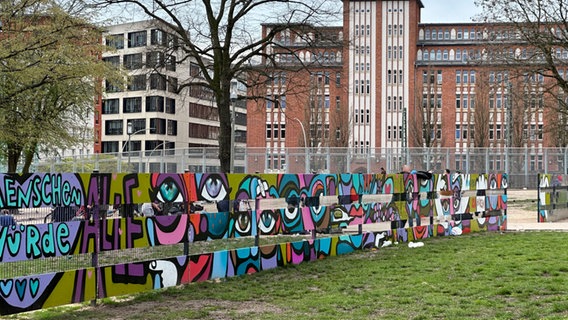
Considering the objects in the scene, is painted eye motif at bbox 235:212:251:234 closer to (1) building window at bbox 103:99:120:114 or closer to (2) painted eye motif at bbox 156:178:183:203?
(2) painted eye motif at bbox 156:178:183:203

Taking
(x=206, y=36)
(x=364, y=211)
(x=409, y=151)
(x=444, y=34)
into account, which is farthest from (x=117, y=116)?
(x=364, y=211)

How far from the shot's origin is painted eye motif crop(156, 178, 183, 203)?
10.9 m

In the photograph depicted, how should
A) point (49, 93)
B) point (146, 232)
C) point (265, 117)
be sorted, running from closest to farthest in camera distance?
point (146, 232) < point (49, 93) < point (265, 117)

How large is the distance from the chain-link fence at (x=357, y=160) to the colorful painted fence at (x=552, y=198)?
1852 cm

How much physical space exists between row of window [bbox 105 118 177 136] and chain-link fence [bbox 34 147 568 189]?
4287cm

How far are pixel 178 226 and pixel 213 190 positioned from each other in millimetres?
1145

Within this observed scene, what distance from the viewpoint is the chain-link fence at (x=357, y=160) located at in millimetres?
44906

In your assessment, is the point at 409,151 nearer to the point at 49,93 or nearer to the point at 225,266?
the point at 49,93

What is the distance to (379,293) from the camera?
10.2m

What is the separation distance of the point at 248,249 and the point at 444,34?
330ft

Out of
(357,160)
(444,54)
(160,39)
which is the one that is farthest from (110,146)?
(160,39)

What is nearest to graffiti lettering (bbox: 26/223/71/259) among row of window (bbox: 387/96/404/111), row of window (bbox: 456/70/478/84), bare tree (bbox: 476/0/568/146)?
bare tree (bbox: 476/0/568/146)

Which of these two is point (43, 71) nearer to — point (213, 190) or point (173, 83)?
point (173, 83)

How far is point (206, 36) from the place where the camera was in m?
28.5
